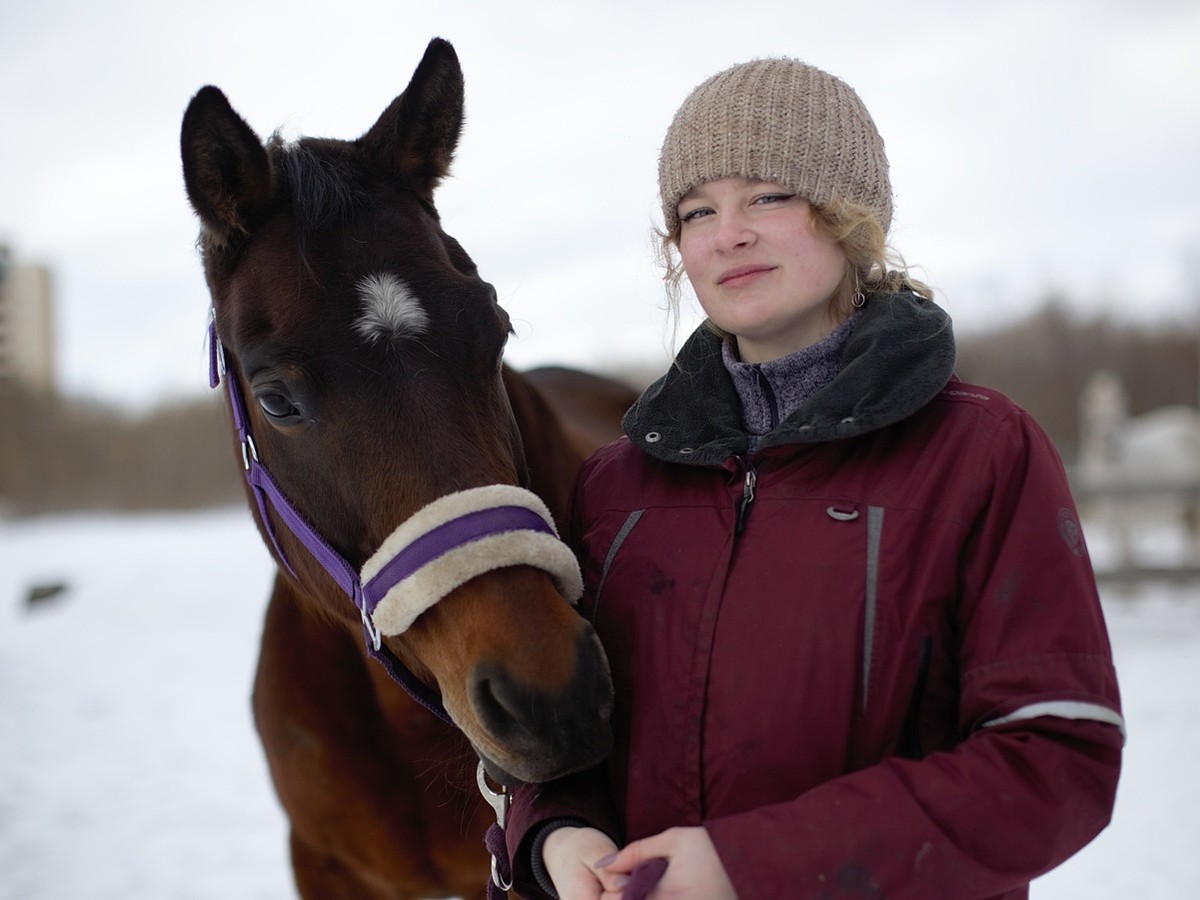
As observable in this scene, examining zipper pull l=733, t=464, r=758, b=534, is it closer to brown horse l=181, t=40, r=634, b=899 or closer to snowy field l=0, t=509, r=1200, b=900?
brown horse l=181, t=40, r=634, b=899

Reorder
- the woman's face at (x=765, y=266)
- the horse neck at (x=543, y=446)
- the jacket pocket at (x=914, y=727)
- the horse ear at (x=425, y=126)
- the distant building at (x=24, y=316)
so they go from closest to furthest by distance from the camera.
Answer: the jacket pocket at (x=914, y=727), the woman's face at (x=765, y=266), the horse ear at (x=425, y=126), the horse neck at (x=543, y=446), the distant building at (x=24, y=316)

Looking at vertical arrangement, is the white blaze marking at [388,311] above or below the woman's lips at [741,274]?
below

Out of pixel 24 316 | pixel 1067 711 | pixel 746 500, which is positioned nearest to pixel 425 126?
pixel 746 500

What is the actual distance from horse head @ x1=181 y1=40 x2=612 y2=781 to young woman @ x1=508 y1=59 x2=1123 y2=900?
128 mm

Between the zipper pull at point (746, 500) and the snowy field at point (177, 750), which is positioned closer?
the zipper pull at point (746, 500)

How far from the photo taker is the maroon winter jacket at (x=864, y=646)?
3.06 feet

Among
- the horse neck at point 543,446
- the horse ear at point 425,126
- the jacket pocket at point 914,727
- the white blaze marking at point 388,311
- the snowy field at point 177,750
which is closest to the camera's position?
the jacket pocket at point 914,727

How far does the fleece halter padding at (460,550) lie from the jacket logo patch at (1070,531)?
66 centimetres

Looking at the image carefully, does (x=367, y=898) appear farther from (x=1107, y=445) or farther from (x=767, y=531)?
(x=1107, y=445)

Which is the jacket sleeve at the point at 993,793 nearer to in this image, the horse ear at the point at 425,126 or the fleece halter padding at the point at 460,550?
the fleece halter padding at the point at 460,550

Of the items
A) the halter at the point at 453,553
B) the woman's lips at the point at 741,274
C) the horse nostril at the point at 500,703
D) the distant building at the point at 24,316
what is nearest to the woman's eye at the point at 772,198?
the woman's lips at the point at 741,274

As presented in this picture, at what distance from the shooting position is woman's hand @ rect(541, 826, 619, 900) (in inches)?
42.0

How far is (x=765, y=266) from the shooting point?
1300mm

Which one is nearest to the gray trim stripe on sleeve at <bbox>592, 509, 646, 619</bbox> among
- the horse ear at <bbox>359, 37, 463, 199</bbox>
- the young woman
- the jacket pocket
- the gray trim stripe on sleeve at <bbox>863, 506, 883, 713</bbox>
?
Result: the young woman
